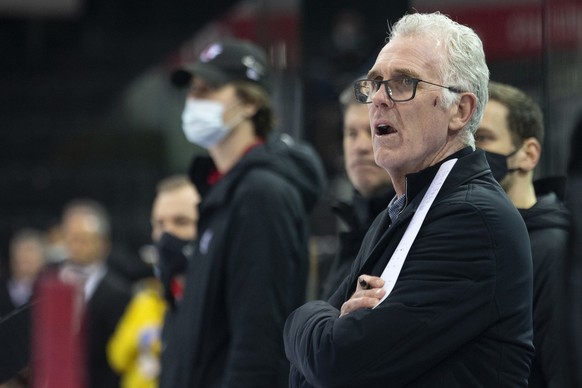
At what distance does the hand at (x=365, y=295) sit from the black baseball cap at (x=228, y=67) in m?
1.93

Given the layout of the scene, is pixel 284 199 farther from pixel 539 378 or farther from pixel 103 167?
pixel 103 167

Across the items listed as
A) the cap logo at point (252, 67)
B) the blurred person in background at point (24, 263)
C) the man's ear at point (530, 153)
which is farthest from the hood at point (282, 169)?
the blurred person in background at point (24, 263)

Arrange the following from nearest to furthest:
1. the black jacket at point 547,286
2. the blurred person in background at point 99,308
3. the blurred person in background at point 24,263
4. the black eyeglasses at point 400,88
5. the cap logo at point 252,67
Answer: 1. the black eyeglasses at point 400,88
2. the black jacket at point 547,286
3. the cap logo at point 252,67
4. the blurred person in background at point 99,308
5. the blurred person in background at point 24,263

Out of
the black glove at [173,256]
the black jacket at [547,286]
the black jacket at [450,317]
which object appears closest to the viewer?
the black jacket at [450,317]

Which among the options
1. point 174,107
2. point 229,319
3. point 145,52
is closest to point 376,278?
point 229,319

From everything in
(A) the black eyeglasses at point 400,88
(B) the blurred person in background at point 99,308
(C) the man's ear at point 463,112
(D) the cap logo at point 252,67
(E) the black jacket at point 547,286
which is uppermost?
(A) the black eyeglasses at point 400,88

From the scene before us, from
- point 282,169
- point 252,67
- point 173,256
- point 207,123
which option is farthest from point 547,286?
point 173,256

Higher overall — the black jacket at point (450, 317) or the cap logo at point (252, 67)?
the cap logo at point (252, 67)

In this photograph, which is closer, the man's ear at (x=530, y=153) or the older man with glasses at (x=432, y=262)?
the older man with glasses at (x=432, y=262)

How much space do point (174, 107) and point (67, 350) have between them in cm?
949

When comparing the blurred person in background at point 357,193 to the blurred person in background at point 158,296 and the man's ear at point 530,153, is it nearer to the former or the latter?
the man's ear at point 530,153

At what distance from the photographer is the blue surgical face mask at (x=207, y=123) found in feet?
14.3

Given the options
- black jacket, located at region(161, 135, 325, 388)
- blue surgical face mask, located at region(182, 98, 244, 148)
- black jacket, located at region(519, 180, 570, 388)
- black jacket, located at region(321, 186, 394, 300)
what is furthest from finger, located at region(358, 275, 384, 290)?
blue surgical face mask, located at region(182, 98, 244, 148)

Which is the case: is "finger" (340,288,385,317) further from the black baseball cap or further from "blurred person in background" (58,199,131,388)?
"blurred person in background" (58,199,131,388)
